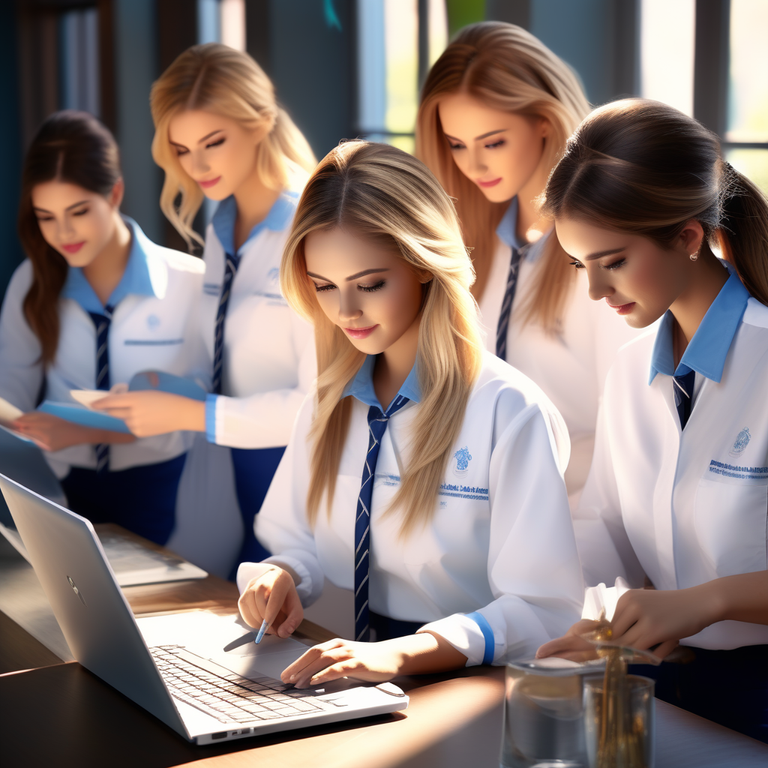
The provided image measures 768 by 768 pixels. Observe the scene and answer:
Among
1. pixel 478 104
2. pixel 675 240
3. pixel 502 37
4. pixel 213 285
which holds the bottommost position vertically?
pixel 213 285

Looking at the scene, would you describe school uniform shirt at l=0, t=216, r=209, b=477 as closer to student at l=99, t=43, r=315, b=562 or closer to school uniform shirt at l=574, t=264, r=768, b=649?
student at l=99, t=43, r=315, b=562

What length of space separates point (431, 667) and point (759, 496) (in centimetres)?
56

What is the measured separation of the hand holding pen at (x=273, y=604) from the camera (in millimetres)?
1438

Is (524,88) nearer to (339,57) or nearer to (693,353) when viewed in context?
(693,353)

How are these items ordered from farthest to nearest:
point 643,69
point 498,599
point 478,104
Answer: point 643,69 < point 478,104 < point 498,599

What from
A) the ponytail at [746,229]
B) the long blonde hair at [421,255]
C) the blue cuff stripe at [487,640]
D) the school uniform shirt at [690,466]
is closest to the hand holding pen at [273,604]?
→ the long blonde hair at [421,255]

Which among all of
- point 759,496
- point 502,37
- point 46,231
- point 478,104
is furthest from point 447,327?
point 46,231

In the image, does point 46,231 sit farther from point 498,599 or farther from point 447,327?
point 498,599

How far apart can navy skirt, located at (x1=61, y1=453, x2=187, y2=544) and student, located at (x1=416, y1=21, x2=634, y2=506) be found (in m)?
1.09

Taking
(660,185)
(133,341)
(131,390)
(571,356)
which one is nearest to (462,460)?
(660,185)

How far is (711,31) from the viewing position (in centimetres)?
264

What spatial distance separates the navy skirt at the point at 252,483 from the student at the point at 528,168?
2.37 ft

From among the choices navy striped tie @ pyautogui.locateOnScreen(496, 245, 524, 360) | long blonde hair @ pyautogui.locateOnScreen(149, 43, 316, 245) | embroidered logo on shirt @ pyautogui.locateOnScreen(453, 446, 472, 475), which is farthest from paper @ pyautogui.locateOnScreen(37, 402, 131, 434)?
embroidered logo on shirt @ pyautogui.locateOnScreen(453, 446, 472, 475)

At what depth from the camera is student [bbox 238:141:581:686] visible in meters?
1.39
